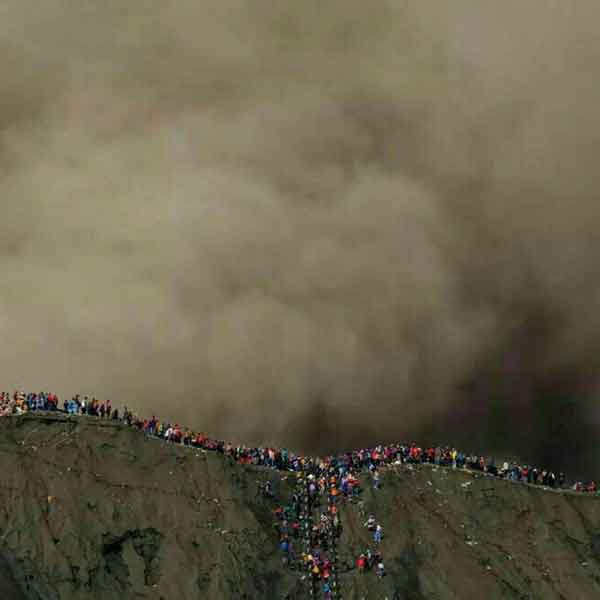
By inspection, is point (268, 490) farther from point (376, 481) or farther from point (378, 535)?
point (378, 535)

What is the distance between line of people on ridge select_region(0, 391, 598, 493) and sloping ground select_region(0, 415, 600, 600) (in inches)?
62.4

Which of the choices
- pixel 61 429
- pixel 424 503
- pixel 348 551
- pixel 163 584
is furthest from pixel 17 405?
pixel 424 503

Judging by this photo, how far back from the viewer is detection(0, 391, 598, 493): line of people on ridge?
307 ft

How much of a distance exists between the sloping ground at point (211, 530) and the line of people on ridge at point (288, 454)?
1586 millimetres

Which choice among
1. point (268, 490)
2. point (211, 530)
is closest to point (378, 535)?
point (268, 490)

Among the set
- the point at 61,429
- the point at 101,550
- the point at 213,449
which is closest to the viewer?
the point at 101,550

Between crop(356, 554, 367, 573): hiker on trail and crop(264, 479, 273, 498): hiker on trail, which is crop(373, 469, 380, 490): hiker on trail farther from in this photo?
crop(356, 554, 367, 573): hiker on trail

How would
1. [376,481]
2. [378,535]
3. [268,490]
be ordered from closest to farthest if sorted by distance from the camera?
[378,535]
[268,490]
[376,481]

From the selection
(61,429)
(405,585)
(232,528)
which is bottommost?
(405,585)

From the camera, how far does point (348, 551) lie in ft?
306

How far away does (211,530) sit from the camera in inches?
3625

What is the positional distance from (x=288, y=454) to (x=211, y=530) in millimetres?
12090

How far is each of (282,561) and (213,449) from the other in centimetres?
1173

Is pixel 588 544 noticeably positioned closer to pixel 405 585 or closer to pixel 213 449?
pixel 405 585
